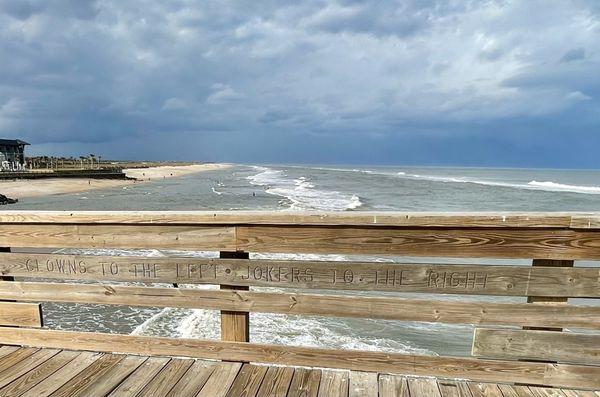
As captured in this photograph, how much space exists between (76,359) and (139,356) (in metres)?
0.41

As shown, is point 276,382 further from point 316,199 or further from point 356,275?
point 316,199

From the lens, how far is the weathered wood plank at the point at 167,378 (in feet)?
7.38

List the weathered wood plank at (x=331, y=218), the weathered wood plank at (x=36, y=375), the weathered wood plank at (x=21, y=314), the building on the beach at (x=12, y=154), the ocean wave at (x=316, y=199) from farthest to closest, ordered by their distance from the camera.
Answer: the building on the beach at (x=12, y=154) < the ocean wave at (x=316, y=199) < the weathered wood plank at (x=21, y=314) < the weathered wood plank at (x=36, y=375) < the weathered wood plank at (x=331, y=218)

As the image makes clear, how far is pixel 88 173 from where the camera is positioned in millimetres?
59938

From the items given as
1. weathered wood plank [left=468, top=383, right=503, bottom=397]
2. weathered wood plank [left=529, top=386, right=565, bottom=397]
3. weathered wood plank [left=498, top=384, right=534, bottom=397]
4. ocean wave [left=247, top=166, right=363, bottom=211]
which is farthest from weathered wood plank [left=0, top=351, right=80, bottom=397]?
ocean wave [left=247, top=166, right=363, bottom=211]

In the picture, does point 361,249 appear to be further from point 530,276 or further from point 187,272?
point 187,272

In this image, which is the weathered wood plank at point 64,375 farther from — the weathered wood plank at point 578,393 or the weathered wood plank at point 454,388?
the weathered wood plank at point 578,393

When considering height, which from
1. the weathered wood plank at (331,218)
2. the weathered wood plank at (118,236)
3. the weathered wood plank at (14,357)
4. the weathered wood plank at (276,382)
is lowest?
the weathered wood plank at (14,357)

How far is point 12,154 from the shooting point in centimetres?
6203

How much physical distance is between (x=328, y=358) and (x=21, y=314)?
2109mm

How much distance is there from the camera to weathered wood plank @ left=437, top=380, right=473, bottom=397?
2.20 metres

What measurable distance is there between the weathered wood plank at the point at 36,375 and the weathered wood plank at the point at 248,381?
1.19 metres

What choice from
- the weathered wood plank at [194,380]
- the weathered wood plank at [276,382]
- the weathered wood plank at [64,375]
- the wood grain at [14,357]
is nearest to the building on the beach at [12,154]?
the wood grain at [14,357]

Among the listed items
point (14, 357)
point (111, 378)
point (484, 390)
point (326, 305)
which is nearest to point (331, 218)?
point (326, 305)
